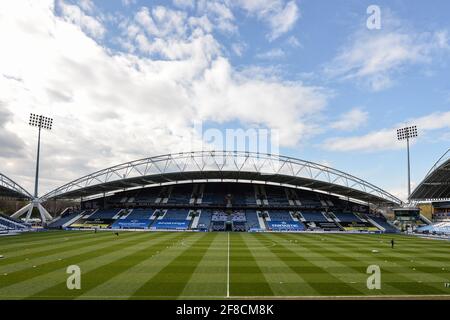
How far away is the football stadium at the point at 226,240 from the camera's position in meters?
16.5

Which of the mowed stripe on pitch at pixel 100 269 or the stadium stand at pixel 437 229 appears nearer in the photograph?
the mowed stripe on pitch at pixel 100 269

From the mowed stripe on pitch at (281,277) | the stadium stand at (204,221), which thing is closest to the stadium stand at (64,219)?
the stadium stand at (204,221)

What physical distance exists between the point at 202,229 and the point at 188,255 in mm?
39879

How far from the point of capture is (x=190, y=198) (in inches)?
3268

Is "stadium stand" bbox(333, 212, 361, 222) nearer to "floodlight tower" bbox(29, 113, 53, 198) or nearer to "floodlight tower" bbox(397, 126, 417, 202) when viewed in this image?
"floodlight tower" bbox(397, 126, 417, 202)

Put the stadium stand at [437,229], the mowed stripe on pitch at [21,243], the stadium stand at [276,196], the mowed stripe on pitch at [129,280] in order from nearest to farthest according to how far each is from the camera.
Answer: the mowed stripe on pitch at [129,280], the mowed stripe on pitch at [21,243], the stadium stand at [437,229], the stadium stand at [276,196]

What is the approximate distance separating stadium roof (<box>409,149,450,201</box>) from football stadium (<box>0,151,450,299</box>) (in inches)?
16.7

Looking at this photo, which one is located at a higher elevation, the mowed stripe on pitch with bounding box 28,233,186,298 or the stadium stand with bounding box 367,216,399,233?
the mowed stripe on pitch with bounding box 28,233,186,298

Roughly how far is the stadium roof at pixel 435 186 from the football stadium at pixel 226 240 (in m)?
0.42

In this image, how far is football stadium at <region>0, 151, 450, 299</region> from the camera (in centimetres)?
1655

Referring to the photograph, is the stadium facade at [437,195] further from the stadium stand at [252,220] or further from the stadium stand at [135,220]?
the stadium stand at [135,220]

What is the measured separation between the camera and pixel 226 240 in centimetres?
4422

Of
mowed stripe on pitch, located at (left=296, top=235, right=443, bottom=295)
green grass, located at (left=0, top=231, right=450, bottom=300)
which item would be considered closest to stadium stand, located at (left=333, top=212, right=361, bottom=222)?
green grass, located at (left=0, top=231, right=450, bottom=300)
